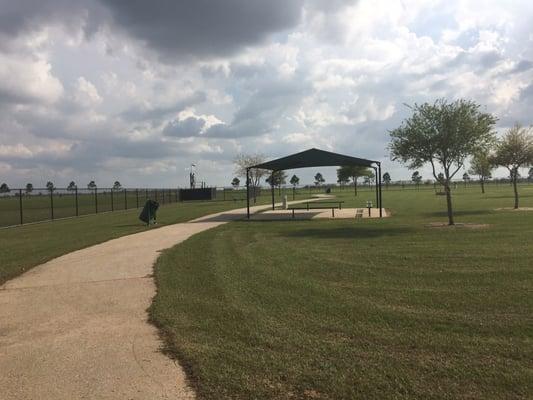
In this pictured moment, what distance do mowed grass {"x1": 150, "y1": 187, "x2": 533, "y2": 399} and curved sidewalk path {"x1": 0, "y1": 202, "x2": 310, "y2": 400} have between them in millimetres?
278

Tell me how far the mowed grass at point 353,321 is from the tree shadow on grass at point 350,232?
275 centimetres

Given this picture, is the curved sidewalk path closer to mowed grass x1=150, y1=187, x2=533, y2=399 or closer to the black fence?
mowed grass x1=150, y1=187, x2=533, y2=399

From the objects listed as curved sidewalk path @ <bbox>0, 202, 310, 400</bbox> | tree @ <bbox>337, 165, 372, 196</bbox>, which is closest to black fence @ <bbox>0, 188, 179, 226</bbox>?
curved sidewalk path @ <bbox>0, 202, 310, 400</bbox>

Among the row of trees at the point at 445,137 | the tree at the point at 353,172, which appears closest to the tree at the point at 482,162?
the row of trees at the point at 445,137

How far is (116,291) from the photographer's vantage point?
748cm


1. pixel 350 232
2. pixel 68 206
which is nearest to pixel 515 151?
pixel 350 232

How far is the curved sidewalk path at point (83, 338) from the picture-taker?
Result: 3955 mm

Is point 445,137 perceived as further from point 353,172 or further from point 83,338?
point 353,172

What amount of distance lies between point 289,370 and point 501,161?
1010 inches

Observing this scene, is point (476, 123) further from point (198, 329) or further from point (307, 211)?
point (198, 329)

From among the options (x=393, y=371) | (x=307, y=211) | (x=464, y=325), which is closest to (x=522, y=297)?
(x=464, y=325)

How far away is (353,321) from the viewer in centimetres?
551

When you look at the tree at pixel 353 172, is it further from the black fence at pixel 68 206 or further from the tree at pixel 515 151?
the tree at pixel 515 151

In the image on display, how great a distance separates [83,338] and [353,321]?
2919 mm
